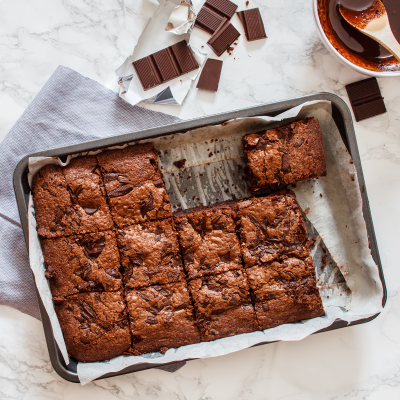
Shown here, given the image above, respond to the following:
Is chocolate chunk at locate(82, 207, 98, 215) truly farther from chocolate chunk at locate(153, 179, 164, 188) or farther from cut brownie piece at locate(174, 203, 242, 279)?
cut brownie piece at locate(174, 203, 242, 279)

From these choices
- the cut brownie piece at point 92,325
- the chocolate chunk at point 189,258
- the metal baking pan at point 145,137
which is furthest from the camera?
the chocolate chunk at point 189,258

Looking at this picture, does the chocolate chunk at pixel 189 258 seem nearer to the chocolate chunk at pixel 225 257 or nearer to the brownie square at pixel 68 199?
the chocolate chunk at pixel 225 257

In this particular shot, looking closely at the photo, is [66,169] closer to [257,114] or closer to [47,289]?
[47,289]

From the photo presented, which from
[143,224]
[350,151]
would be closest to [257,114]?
[350,151]

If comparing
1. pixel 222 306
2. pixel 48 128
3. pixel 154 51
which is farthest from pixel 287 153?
pixel 48 128

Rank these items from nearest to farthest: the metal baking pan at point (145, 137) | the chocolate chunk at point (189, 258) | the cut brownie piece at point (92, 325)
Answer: the metal baking pan at point (145, 137) → the cut brownie piece at point (92, 325) → the chocolate chunk at point (189, 258)

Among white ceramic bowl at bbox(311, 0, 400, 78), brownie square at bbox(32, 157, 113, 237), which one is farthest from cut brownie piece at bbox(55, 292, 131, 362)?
white ceramic bowl at bbox(311, 0, 400, 78)

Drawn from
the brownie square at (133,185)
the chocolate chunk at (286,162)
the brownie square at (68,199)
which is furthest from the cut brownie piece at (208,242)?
the brownie square at (68,199)
